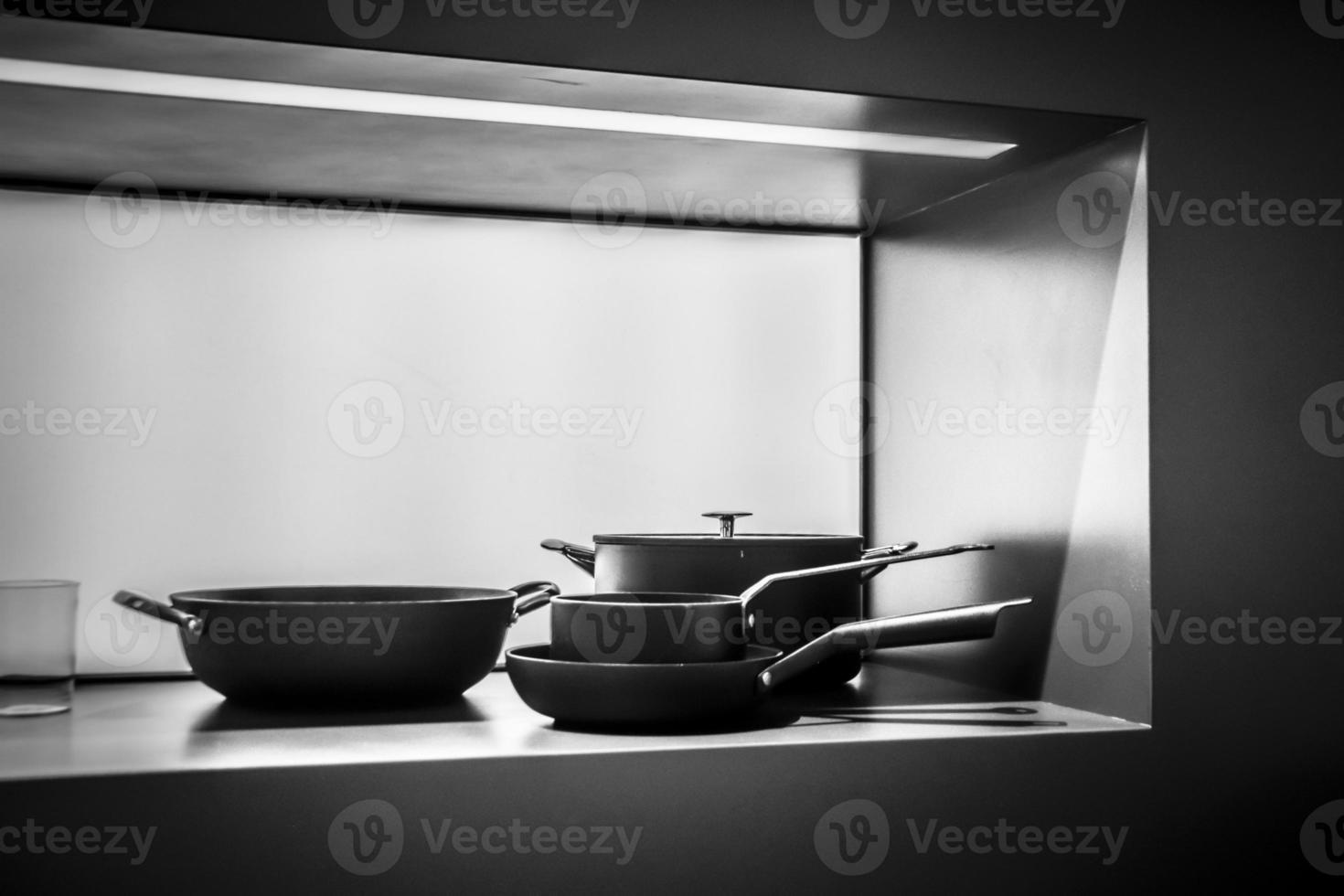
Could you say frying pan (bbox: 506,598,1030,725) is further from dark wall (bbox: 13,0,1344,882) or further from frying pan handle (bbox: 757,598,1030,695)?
dark wall (bbox: 13,0,1344,882)

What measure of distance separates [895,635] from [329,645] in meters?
0.43

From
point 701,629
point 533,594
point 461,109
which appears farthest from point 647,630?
point 461,109

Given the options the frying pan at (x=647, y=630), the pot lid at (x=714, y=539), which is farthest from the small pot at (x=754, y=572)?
the frying pan at (x=647, y=630)

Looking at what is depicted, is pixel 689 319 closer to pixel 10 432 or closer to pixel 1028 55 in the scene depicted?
pixel 1028 55

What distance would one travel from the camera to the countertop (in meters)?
0.80

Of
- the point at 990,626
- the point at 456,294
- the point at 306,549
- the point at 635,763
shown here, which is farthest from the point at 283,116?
the point at 990,626

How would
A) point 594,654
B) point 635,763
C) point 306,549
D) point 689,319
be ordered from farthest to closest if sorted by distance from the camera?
point 689,319 → point 306,549 → point 594,654 → point 635,763

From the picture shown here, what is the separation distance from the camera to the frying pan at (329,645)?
0.96m

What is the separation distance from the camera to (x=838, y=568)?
3.53 ft

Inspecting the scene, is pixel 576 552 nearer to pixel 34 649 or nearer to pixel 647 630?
pixel 647 630

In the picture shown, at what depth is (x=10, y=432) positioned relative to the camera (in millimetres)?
1196

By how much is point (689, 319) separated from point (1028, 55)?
19.8 inches

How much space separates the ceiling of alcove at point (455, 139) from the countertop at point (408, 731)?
0.46m

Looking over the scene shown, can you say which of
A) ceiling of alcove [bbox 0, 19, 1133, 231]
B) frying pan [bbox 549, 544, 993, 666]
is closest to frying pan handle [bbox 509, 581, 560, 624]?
frying pan [bbox 549, 544, 993, 666]
